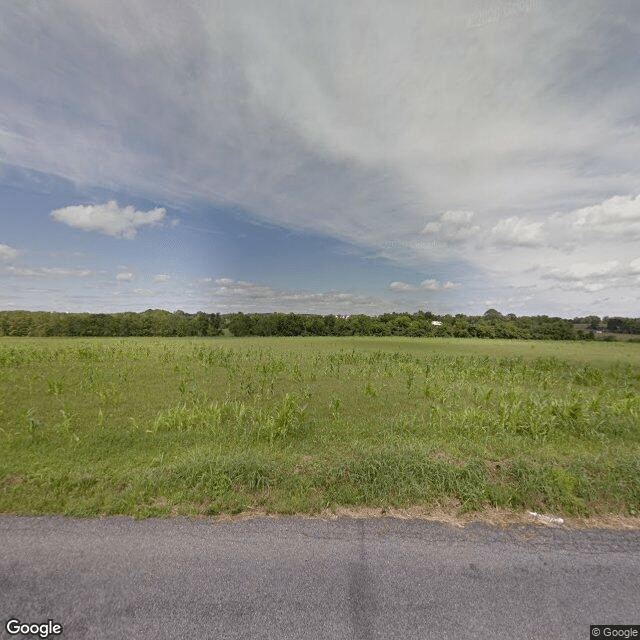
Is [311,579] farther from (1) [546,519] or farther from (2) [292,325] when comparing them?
(2) [292,325]

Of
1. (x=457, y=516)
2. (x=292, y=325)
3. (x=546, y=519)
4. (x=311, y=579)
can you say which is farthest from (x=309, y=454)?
(x=292, y=325)

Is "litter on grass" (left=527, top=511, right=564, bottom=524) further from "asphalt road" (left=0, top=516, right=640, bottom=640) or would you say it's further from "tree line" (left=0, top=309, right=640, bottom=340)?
"tree line" (left=0, top=309, right=640, bottom=340)

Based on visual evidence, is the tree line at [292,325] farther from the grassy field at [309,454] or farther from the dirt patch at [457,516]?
the dirt patch at [457,516]

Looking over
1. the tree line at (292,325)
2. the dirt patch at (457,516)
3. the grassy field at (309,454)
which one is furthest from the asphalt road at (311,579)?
the tree line at (292,325)

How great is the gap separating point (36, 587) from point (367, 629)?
10.1ft

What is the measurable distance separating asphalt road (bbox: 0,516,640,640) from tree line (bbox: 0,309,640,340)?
85.7 meters

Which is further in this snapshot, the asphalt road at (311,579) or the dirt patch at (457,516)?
the dirt patch at (457,516)

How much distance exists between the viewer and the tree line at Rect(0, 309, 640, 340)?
78.8 metres

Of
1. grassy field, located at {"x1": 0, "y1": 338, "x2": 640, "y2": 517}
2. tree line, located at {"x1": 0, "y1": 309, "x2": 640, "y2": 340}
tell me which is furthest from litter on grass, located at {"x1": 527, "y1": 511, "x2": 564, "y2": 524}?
tree line, located at {"x1": 0, "y1": 309, "x2": 640, "y2": 340}

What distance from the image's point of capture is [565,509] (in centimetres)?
457

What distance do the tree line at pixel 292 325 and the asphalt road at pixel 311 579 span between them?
8571 centimetres

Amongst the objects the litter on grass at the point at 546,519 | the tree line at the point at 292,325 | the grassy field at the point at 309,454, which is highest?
the tree line at the point at 292,325

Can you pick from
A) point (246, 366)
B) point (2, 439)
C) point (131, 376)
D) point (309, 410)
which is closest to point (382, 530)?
point (309, 410)

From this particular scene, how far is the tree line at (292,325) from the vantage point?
258 feet
